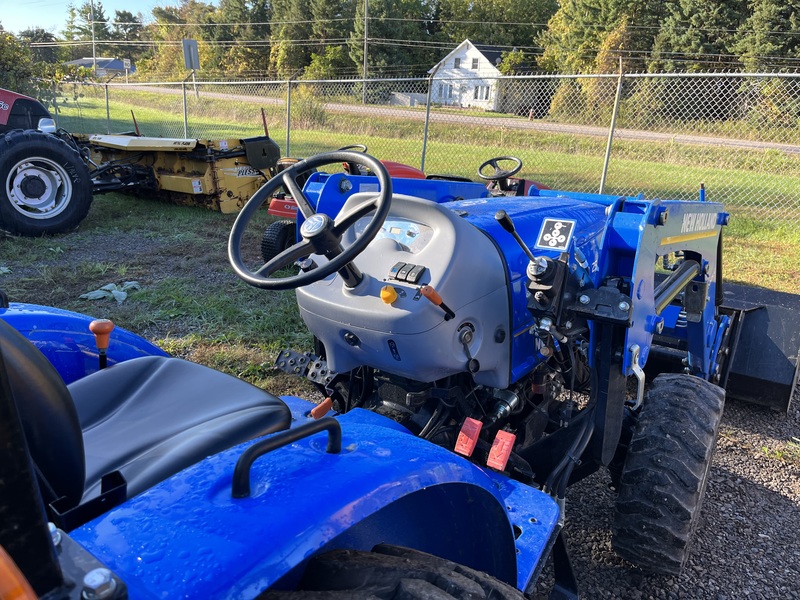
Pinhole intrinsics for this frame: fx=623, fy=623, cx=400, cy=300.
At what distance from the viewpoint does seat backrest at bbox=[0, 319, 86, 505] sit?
3.21 ft

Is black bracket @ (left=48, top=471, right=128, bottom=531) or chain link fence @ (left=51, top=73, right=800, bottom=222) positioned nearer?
black bracket @ (left=48, top=471, right=128, bottom=531)

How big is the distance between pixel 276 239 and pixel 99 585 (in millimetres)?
4757

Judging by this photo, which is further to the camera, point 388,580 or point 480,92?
point 480,92

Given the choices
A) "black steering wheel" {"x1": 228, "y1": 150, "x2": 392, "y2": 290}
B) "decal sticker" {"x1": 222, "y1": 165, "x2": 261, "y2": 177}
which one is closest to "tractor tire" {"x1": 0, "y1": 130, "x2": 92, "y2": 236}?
"decal sticker" {"x1": 222, "y1": 165, "x2": 261, "y2": 177}

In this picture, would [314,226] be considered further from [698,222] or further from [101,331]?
[698,222]

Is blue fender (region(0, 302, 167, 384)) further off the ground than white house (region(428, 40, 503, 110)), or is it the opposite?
white house (region(428, 40, 503, 110))

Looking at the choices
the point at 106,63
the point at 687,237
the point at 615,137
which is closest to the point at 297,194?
the point at 687,237

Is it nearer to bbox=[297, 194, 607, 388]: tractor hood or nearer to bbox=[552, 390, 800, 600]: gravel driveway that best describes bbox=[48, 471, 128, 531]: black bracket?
bbox=[297, 194, 607, 388]: tractor hood

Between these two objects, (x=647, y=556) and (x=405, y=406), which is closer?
(x=647, y=556)

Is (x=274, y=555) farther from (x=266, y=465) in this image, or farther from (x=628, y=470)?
(x=628, y=470)

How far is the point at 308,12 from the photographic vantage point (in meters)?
47.8

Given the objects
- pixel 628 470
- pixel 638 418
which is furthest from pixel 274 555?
pixel 638 418

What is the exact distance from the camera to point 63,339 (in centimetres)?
208

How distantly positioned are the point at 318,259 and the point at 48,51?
49.5 metres
